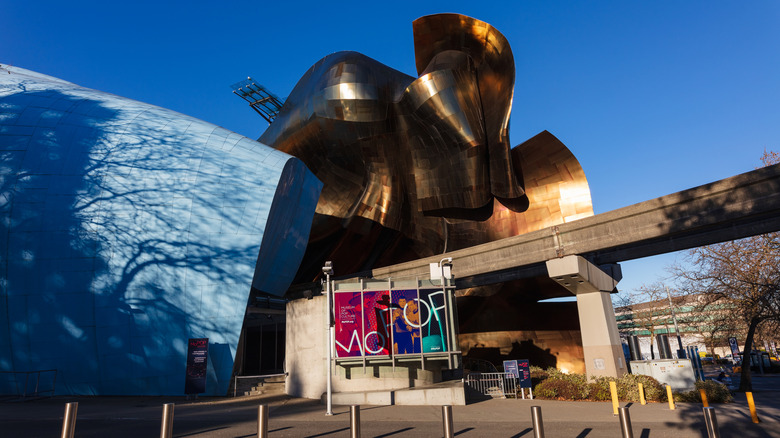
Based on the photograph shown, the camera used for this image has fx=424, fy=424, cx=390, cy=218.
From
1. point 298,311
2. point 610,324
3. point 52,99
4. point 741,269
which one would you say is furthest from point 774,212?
point 52,99

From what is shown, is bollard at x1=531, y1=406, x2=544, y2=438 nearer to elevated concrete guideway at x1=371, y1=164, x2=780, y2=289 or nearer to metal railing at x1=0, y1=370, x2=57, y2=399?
elevated concrete guideway at x1=371, y1=164, x2=780, y2=289

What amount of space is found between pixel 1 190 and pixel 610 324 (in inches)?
1097

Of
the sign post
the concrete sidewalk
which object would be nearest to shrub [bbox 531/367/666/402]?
the sign post

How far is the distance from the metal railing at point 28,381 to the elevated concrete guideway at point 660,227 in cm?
1890

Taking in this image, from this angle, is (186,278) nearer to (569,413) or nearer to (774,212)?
(569,413)

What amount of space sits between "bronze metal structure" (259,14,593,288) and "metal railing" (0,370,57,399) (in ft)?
58.5

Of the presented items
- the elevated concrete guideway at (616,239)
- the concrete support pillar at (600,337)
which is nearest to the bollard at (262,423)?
the elevated concrete guideway at (616,239)

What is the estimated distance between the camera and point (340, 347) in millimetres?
15258

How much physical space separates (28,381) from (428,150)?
23031 millimetres

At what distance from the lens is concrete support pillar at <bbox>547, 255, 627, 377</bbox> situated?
1789 centimetres

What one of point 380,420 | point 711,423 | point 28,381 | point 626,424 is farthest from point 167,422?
point 28,381

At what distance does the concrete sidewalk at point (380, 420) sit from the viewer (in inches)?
370

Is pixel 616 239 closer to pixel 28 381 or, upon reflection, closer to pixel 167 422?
pixel 167 422

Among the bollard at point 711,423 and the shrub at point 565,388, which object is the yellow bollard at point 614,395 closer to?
the shrub at point 565,388
